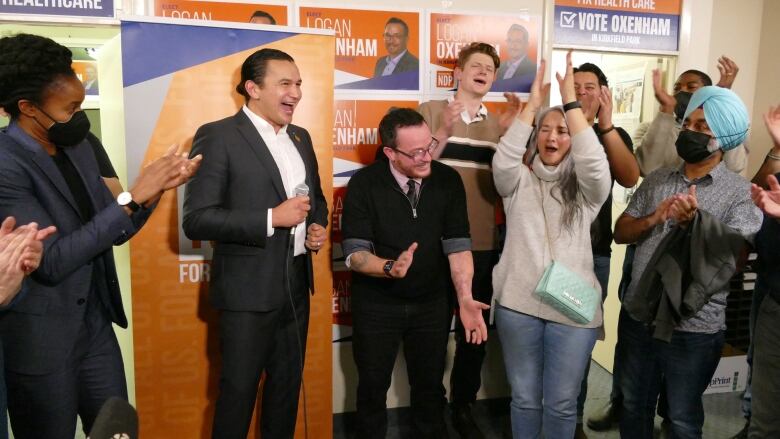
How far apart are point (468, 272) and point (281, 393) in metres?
0.93

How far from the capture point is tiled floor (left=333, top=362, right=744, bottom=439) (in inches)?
121

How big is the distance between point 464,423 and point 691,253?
1532 mm

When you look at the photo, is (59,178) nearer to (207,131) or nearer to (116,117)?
(207,131)

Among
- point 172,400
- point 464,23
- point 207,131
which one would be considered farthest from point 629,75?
point 172,400

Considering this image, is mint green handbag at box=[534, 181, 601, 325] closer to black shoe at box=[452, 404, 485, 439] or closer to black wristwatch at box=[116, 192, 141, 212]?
black shoe at box=[452, 404, 485, 439]

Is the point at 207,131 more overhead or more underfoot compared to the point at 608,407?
more overhead

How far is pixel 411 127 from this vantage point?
2305 mm

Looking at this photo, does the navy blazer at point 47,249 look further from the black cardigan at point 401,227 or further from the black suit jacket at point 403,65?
the black suit jacket at point 403,65

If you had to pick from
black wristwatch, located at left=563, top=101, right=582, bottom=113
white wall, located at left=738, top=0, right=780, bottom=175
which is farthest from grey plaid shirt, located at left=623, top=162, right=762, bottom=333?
white wall, located at left=738, top=0, right=780, bottom=175

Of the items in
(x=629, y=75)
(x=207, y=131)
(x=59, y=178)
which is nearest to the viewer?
(x=59, y=178)

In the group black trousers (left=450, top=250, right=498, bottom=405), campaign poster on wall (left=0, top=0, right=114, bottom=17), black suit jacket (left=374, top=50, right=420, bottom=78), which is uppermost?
campaign poster on wall (left=0, top=0, right=114, bottom=17)

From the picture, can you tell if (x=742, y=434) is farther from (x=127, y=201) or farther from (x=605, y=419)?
(x=127, y=201)

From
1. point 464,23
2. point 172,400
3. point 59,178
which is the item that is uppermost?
point 464,23

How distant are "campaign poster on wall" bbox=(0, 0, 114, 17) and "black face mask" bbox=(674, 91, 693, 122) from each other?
2.85 m
